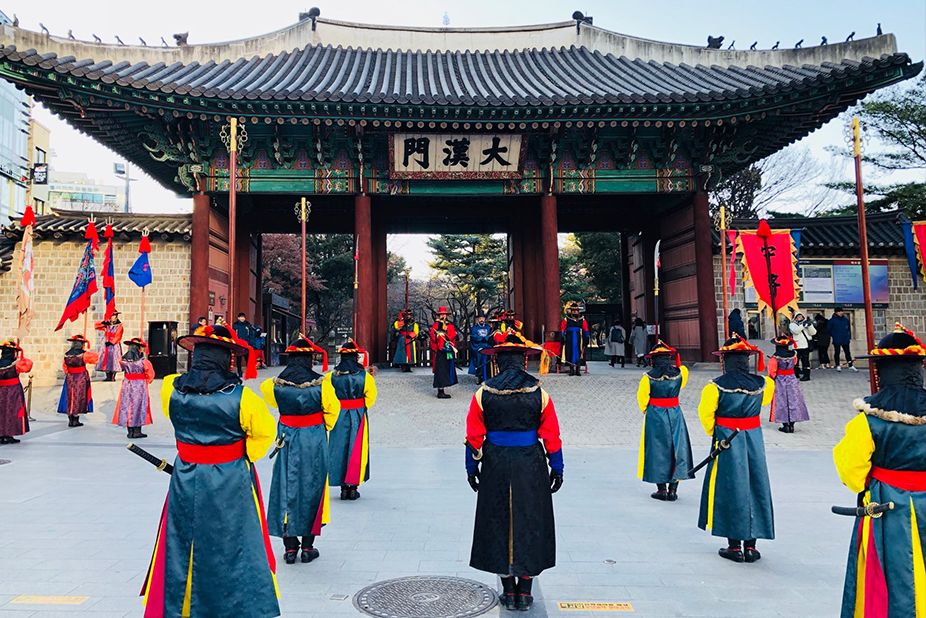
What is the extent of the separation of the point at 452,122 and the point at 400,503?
9.03m

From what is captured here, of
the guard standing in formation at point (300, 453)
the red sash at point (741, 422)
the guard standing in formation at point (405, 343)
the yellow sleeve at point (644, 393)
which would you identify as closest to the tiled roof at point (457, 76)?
the guard standing in formation at point (405, 343)

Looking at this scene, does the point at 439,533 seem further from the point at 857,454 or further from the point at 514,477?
the point at 857,454

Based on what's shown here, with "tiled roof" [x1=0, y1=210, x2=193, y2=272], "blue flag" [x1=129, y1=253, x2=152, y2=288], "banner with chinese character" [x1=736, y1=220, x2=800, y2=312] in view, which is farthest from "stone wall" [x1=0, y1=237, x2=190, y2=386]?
"banner with chinese character" [x1=736, y1=220, x2=800, y2=312]

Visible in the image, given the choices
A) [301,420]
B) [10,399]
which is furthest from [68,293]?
[301,420]

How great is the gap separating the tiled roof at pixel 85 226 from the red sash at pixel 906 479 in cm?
1374

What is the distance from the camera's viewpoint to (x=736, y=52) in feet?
54.3

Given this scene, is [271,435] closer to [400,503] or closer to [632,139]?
[400,503]

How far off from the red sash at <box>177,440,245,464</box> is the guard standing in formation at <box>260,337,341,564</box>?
1.42m

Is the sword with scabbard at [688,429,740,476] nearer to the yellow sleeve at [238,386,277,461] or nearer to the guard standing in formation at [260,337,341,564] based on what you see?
the guard standing in formation at [260,337,341,564]

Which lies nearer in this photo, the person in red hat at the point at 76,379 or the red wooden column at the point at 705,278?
the person in red hat at the point at 76,379

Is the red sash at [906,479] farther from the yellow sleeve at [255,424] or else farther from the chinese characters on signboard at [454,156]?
the chinese characters on signboard at [454,156]

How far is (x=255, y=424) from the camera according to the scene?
3.21 meters

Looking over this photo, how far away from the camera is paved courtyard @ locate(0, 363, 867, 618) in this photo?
377 centimetres

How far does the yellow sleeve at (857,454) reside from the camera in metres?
2.91
